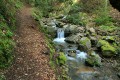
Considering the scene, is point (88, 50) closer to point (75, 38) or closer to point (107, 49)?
point (107, 49)

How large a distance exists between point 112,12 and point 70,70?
47.4 feet

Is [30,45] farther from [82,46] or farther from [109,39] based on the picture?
[109,39]

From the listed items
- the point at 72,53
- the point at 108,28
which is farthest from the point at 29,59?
the point at 108,28

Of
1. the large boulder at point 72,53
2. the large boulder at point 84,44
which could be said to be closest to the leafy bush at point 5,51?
the large boulder at point 72,53

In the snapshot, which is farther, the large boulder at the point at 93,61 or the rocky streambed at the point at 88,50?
the large boulder at the point at 93,61

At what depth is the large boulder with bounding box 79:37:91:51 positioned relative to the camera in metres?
15.0

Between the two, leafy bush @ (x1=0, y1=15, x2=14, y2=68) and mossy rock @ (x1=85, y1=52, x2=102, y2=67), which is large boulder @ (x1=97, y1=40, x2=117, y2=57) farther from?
leafy bush @ (x1=0, y1=15, x2=14, y2=68)

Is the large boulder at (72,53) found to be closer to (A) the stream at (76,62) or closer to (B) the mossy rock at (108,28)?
(A) the stream at (76,62)

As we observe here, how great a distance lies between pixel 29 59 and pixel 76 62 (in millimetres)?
4901

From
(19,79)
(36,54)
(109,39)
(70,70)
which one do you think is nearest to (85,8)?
(109,39)

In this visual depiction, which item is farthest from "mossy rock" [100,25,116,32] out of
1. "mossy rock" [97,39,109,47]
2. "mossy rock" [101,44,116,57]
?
"mossy rock" [101,44,116,57]

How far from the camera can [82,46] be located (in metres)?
15.0

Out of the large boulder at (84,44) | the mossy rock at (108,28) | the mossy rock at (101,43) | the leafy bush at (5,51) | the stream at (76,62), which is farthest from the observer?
the mossy rock at (108,28)

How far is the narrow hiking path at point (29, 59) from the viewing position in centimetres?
768
